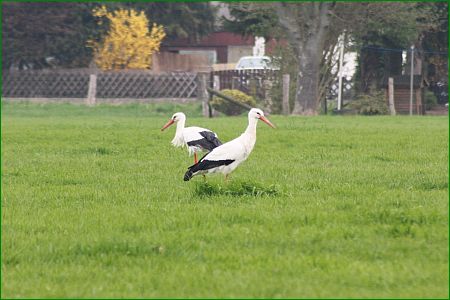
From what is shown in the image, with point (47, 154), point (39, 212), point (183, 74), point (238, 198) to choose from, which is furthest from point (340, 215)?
point (183, 74)

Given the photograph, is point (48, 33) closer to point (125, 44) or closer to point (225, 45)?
point (125, 44)

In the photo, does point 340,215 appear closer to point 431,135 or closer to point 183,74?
point 431,135

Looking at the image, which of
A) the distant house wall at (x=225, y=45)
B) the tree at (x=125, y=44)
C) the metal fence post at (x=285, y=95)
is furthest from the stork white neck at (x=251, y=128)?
the distant house wall at (x=225, y=45)

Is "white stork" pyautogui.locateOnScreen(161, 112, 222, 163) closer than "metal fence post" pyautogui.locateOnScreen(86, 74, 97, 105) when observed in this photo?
Yes

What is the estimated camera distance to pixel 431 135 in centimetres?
2314

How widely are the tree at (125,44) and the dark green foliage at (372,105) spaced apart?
18315mm

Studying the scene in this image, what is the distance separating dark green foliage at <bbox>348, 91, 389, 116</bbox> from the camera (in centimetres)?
4456

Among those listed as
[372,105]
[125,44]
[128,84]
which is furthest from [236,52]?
[372,105]

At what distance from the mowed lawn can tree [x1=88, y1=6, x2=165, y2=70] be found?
42458 mm

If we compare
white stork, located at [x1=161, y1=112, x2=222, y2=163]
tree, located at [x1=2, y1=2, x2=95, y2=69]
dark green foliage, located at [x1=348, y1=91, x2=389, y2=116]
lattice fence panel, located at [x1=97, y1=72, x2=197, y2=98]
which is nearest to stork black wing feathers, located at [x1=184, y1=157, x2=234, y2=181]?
white stork, located at [x1=161, y1=112, x2=222, y2=163]

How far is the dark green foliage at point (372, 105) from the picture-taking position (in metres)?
44.6

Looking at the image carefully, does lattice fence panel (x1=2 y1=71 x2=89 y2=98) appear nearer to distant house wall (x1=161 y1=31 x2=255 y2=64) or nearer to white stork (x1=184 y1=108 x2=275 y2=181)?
distant house wall (x1=161 y1=31 x2=255 y2=64)


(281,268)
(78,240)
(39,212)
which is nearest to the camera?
(281,268)

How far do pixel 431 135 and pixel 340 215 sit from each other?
13506 millimetres
